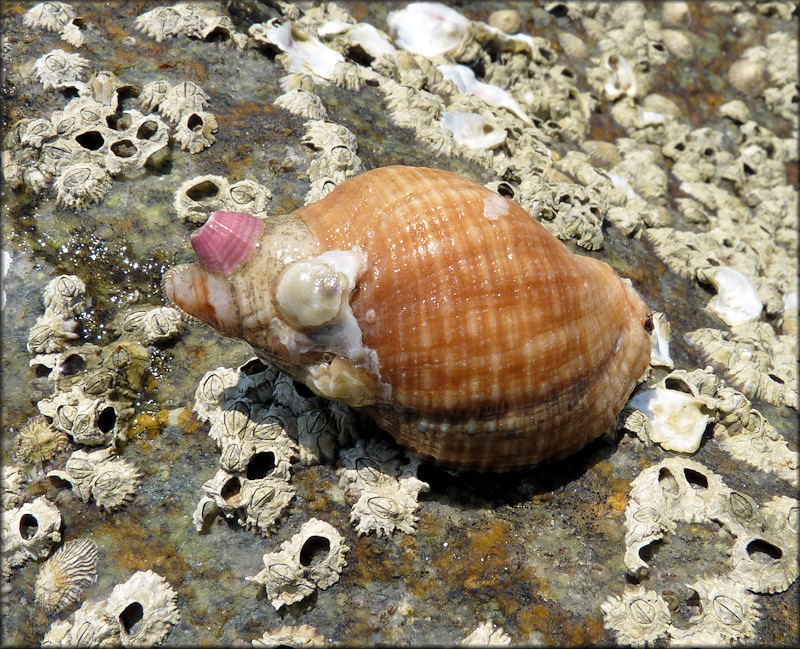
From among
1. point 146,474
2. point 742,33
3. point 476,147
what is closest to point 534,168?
point 476,147

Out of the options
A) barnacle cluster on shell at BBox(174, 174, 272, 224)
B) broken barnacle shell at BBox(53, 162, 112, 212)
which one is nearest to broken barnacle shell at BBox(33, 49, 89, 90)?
broken barnacle shell at BBox(53, 162, 112, 212)

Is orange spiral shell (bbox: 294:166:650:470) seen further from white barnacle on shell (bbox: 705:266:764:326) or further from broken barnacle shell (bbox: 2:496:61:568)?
white barnacle on shell (bbox: 705:266:764:326)

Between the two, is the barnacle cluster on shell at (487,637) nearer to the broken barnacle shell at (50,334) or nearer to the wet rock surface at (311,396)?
the wet rock surface at (311,396)

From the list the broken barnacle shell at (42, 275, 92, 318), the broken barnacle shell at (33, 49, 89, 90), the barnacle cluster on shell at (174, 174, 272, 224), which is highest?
the broken barnacle shell at (33, 49, 89, 90)

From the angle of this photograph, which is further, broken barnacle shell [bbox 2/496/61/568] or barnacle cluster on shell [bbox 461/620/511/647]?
broken barnacle shell [bbox 2/496/61/568]

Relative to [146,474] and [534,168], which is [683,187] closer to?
[534,168]
